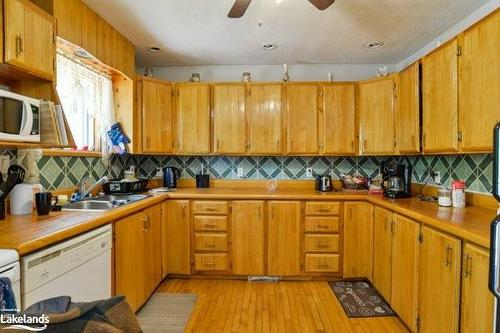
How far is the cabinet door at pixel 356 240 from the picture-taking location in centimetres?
286

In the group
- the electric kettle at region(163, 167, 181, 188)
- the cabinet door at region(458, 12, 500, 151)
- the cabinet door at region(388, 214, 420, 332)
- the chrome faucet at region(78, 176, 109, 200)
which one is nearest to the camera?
the cabinet door at region(458, 12, 500, 151)

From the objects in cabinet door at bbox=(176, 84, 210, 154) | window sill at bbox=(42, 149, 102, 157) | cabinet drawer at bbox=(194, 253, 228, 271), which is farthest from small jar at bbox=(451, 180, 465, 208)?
window sill at bbox=(42, 149, 102, 157)

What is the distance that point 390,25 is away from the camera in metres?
2.52

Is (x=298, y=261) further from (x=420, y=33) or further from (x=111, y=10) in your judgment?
(x=111, y=10)

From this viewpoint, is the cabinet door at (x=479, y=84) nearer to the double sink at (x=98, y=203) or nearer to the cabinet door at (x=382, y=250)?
the cabinet door at (x=382, y=250)

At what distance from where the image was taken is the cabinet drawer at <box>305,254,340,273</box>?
9.55ft

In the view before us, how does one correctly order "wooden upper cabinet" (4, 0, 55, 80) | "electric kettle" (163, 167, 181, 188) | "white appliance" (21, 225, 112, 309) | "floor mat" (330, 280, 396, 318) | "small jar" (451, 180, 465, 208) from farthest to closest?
"electric kettle" (163, 167, 181, 188), "floor mat" (330, 280, 396, 318), "small jar" (451, 180, 465, 208), "wooden upper cabinet" (4, 0, 55, 80), "white appliance" (21, 225, 112, 309)

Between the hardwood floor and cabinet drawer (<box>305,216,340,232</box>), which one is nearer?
the hardwood floor

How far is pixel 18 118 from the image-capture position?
62.0 inches

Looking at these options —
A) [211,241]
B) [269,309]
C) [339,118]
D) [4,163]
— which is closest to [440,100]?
[339,118]

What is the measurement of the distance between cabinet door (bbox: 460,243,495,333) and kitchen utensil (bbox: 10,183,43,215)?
2503 mm

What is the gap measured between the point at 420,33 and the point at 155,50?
104 inches

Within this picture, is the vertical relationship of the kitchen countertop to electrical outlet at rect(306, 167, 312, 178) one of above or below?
below

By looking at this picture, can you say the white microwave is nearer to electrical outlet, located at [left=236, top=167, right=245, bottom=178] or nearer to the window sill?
the window sill
